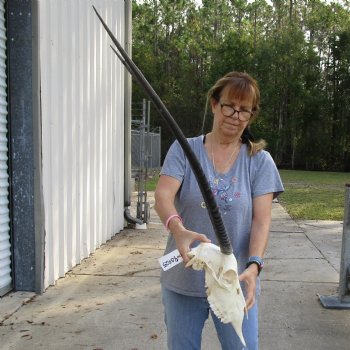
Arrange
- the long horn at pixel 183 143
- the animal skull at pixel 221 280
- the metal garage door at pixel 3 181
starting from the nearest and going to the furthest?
1. the long horn at pixel 183 143
2. the animal skull at pixel 221 280
3. the metal garage door at pixel 3 181

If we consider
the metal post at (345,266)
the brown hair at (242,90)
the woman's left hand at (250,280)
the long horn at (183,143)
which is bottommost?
the metal post at (345,266)

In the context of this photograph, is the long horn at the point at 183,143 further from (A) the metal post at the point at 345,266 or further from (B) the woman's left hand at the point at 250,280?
(A) the metal post at the point at 345,266

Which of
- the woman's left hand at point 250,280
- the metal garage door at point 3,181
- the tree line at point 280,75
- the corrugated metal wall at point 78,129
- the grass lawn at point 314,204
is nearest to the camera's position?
the woman's left hand at point 250,280

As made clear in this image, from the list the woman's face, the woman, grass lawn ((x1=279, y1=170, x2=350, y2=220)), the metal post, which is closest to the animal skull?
the woman

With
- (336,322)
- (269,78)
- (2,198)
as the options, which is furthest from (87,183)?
(269,78)

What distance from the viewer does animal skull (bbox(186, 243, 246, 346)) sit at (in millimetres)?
1784

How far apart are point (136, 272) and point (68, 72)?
7.46 feet

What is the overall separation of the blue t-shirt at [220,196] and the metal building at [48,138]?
2616 mm

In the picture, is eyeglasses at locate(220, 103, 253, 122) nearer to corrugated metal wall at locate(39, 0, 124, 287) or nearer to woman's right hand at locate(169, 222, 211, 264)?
woman's right hand at locate(169, 222, 211, 264)

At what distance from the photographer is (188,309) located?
7.10 feet

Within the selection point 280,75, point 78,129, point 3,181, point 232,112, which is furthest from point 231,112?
point 280,75

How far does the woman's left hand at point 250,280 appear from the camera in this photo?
1.96 metres

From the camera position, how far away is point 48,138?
467cm

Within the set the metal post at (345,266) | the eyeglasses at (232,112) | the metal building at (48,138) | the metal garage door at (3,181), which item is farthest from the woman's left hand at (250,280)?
the metal garage door at (3,181)
